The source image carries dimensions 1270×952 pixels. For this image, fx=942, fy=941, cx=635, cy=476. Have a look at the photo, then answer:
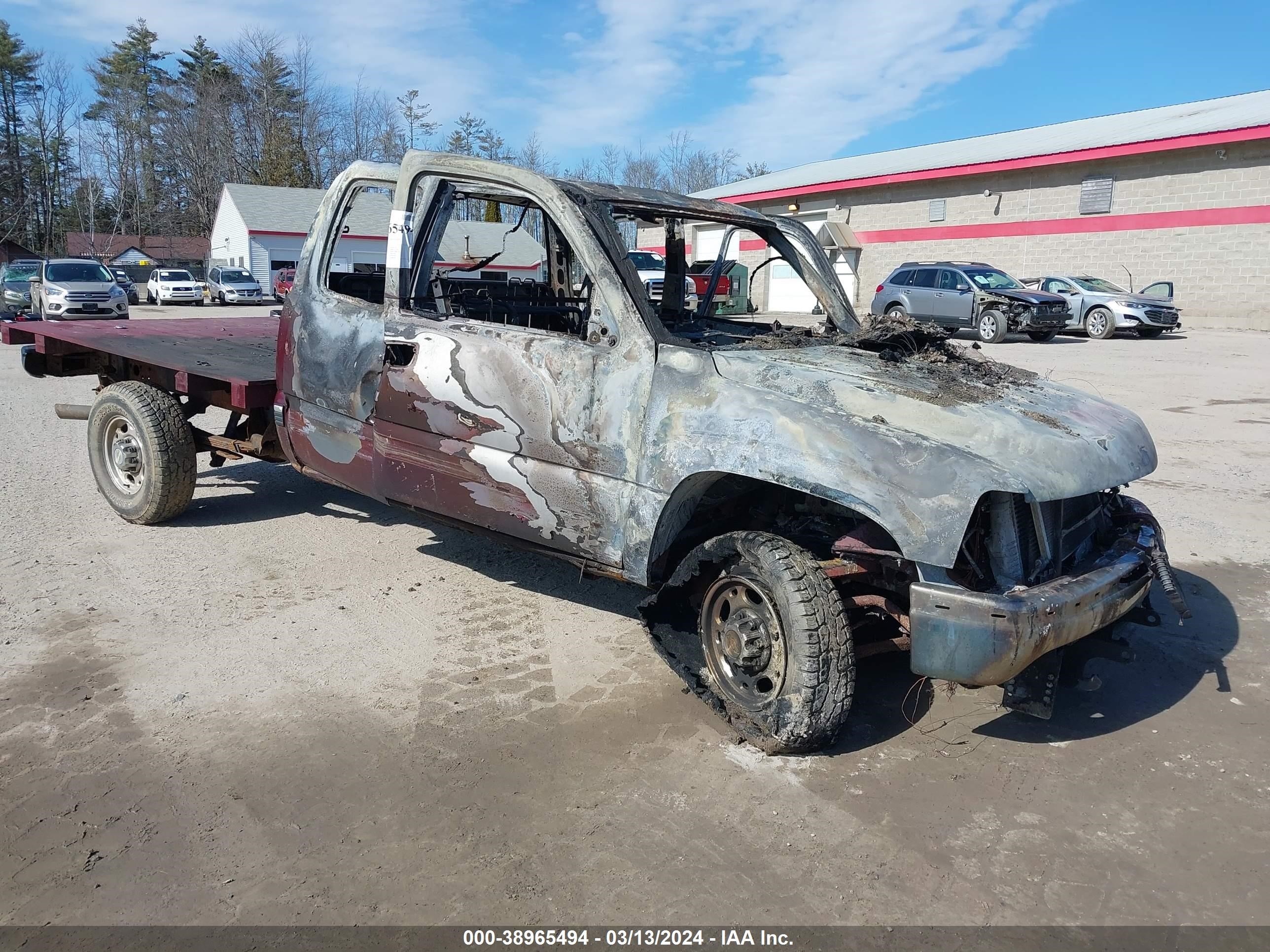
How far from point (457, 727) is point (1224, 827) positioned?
2.59 meters

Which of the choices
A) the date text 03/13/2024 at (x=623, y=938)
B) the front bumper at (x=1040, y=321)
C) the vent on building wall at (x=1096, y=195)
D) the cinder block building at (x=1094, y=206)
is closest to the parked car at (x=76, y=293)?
the cinder block building at (x=1094, y=206)

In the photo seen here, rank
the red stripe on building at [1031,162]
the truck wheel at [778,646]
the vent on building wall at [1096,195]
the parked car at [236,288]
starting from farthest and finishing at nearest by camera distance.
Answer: the parked car at [236,288] < the vent on building wall at [1096,195] < the red stripe on building at [1031,162] < the truck wheel at [778,646]

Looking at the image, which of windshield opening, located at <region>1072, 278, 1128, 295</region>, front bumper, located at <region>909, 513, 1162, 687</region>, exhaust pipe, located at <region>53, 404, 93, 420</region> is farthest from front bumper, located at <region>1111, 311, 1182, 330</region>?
exhaust pipe, located at <region>53, 404, 93, 420</region>

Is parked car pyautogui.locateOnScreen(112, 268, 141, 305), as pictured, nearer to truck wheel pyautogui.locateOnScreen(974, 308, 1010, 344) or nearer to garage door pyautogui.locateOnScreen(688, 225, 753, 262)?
truck wheel pyautogui.locateOnScreen(974, 308, 1010, 344)

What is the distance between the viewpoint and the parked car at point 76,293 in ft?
78.7

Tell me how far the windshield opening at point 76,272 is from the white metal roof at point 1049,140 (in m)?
21.1

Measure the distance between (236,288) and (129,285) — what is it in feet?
13.2

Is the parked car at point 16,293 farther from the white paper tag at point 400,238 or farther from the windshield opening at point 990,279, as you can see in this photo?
the white paper tag at point 400,238

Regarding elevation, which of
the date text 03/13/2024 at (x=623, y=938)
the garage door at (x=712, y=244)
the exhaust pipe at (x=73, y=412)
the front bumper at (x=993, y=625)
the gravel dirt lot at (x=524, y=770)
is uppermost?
the garage door at (x=712, y=244)

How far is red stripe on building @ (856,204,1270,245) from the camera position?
915 inches

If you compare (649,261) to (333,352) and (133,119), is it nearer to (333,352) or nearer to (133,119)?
(333,352)

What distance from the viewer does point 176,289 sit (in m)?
36.9

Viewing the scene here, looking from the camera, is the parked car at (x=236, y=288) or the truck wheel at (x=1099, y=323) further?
the parked car at (x=236, y=288)

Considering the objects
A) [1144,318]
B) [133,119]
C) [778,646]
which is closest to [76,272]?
[1144,318]
